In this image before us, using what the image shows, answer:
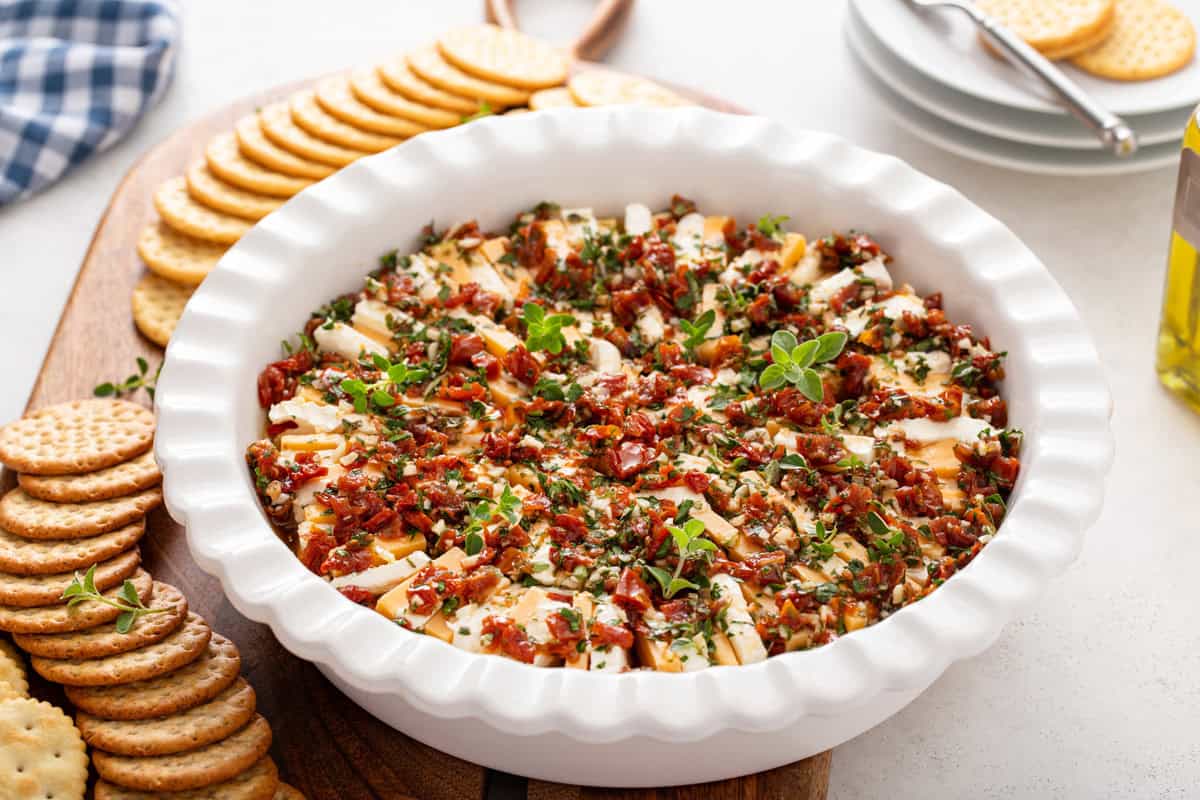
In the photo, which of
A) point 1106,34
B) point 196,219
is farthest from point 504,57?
point 1106,34

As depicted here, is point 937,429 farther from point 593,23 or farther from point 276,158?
point 593,23

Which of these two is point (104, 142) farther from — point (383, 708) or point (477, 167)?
point (383, 708)

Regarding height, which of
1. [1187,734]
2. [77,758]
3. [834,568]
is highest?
[834,568]

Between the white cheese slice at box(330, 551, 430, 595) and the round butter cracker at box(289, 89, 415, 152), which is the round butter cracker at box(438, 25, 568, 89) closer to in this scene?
the round butter cracker at box(289, 89, 415, 152)

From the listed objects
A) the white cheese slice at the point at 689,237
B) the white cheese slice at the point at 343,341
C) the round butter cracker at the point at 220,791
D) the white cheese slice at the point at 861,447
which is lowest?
the round butter cracker at the point at 220,791

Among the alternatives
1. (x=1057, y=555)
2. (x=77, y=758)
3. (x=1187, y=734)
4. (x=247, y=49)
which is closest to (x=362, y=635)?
(x=77, y=758)

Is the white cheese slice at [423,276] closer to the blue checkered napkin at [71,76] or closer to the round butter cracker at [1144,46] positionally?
the blue checkered napkin at [71,76]

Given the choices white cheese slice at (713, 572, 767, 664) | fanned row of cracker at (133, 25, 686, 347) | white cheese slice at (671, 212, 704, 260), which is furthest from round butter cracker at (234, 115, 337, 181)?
white cheese slice at (713, 572, 767, 664)

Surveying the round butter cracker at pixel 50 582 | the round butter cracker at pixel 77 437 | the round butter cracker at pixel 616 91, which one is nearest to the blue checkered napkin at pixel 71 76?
the round butter cracker at pixel 77 437
